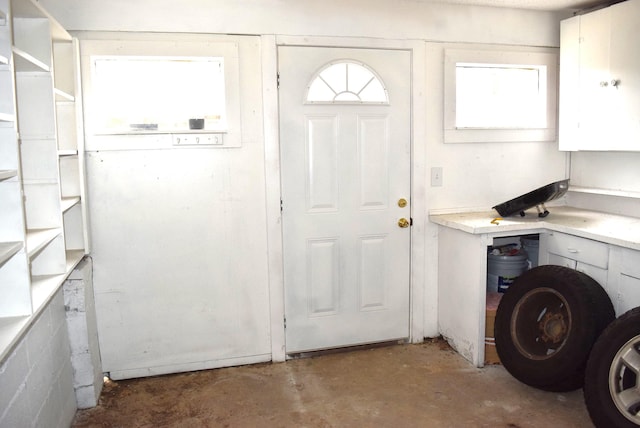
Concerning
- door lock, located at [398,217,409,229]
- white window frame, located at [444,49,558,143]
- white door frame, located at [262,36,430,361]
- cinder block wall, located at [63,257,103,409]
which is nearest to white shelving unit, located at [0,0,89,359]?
cinder block wall, located at [63,257,103,409]

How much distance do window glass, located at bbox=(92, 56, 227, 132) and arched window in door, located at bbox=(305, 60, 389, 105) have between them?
0.59 metres

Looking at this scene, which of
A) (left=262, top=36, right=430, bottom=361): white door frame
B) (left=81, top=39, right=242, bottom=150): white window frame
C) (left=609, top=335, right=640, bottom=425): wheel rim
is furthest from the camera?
(left=262, top=36, right=430, bottom=361): white door frame

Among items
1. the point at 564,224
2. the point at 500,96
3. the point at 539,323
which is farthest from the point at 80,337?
the point at 500,96

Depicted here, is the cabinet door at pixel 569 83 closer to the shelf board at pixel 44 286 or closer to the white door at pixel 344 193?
the white door at pixel 344 193

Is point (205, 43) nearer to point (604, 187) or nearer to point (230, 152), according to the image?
point (230, 152)

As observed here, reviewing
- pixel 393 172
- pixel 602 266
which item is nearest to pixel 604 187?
pixel 602 266

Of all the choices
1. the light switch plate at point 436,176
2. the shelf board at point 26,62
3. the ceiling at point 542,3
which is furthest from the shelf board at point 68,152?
the ceiling at point 542,3

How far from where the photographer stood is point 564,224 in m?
3.10

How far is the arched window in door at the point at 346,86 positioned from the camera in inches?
126

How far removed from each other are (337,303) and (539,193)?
1452 mm

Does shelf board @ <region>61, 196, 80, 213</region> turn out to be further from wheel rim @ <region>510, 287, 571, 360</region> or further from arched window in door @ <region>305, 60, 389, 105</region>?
wheel rim @ <region>510, 287, 571, 360</region>

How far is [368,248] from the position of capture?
3.43 m

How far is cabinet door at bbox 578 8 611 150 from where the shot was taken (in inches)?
125

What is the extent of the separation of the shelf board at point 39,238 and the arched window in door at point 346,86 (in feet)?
5.39
